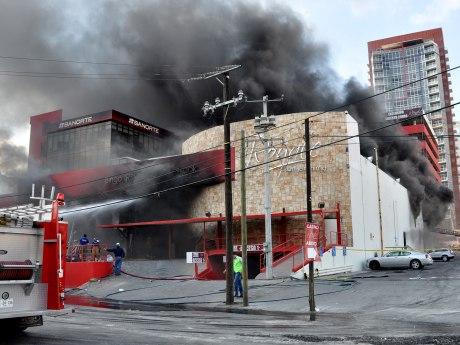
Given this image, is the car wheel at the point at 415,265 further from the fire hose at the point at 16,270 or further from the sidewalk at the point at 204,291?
the fire hose at the point at 16,270

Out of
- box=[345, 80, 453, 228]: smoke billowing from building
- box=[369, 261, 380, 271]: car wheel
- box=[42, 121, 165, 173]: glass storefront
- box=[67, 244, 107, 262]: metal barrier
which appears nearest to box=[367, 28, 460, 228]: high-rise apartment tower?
box=[345, 80, 453, 228]: smoke billowing from building

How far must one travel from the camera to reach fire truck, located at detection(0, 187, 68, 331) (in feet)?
23.6

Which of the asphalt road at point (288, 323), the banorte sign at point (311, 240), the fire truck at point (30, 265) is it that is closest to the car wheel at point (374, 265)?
the asphalt road at point (288, 323)

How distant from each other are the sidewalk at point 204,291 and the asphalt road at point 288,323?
162mm

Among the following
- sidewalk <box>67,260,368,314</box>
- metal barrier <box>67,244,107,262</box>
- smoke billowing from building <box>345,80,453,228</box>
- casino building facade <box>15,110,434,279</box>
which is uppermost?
smoke billowing from building <box>345,80,453,228</box>

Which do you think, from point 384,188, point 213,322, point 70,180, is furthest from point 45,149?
point 213,322

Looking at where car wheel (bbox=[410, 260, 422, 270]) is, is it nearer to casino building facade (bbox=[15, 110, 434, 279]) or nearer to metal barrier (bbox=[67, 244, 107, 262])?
→ casino building facade (bbox=[15, 110, 434, 279])

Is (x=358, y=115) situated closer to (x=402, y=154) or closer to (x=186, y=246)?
(x=402, y=154)

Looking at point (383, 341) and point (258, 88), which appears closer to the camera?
point (383, 341)

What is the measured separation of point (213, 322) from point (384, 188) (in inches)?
1205

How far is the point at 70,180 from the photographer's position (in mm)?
40156

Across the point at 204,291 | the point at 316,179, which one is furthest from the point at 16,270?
the point at 316,179

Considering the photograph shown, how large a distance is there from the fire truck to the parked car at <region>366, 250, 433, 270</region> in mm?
23464

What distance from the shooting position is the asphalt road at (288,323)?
8.04 m
